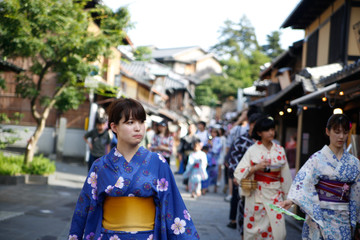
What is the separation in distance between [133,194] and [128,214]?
16cm

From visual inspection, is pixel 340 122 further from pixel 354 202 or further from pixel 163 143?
pixel 163 143

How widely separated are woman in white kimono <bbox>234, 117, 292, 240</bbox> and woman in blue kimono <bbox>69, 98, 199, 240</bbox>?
2.59m

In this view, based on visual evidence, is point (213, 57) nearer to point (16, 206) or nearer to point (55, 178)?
point (55, 178)

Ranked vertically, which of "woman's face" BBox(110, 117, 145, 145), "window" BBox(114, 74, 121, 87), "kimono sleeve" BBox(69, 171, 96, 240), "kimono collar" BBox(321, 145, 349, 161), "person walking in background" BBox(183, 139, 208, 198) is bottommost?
"person walking in background" BBox(183, 139, 208, 198)

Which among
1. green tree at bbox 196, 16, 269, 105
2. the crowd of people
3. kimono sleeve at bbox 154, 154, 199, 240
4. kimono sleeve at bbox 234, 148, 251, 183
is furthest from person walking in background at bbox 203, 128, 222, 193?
green tree at bbox 196, 16, 269, 105

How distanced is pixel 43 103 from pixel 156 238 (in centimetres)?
962

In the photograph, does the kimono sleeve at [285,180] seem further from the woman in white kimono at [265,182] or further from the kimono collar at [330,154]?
the kimono collar at [330,154]

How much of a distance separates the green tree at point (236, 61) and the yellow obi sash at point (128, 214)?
43.1 meters

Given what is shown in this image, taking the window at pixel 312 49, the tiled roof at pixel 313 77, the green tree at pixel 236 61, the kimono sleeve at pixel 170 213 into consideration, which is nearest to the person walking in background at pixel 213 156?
the window at pixel 312 49

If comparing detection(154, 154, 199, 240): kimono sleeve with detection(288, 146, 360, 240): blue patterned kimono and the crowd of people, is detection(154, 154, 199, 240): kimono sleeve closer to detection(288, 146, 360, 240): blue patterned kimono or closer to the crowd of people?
the crowd of people

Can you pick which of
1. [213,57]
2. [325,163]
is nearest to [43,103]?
[325,163]

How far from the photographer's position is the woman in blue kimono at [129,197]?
328 centimetres

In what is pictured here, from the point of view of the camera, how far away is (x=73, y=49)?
11.0m

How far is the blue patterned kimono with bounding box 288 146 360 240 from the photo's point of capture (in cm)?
463
